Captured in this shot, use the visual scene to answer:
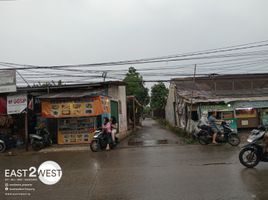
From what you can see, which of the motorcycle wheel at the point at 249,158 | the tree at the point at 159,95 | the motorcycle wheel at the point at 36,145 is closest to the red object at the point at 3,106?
the motorcycle wheel at the point at 36,145

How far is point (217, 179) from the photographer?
9391 mm

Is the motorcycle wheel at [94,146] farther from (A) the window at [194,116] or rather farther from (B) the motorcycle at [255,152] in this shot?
(A) the window at [194,116]

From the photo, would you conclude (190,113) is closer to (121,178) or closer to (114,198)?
(121,178)

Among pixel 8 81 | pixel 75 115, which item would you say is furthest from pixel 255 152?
pixel 8 81

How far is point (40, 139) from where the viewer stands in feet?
64.3

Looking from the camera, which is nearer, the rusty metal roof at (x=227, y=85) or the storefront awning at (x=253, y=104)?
the storefront awning at (x=253, y=104)

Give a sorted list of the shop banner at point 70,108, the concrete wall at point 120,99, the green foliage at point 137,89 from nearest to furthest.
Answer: the shop banner at point 70,108 < the concrete wall at point 120,99 < the green foliage at point 137,89

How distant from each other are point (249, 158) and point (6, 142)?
551 inches

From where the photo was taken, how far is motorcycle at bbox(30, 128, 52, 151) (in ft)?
64.2

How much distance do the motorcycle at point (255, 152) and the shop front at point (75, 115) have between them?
10004 mm

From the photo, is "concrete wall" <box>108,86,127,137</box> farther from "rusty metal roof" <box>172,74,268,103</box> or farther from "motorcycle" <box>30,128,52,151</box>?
"motorcycle" <box>30,128,52,151</box>

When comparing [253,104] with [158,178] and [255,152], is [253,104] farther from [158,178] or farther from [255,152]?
[158,178]

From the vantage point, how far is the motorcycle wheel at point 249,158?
11039mm
